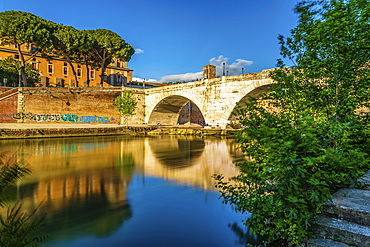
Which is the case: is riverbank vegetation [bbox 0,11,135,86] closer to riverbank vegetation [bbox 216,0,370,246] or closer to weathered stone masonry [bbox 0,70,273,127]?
weathered stone masonry [bbox 0,70,273,127]

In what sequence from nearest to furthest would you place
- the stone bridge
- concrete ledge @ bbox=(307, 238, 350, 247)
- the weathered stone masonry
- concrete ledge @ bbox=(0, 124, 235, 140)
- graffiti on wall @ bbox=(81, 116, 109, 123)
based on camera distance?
concrete ledge @ bbox=(307, 238, 350, 247)
concrete ledge @ bbox=(0, 124, 235, 140)
the stone bridge
the weathered stone masonry
graffiti on wall @ bbox=(81, 116, 109, 123)

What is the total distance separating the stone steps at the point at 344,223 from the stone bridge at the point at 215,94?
17615 millimetres

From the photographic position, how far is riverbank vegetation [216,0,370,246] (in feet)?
10.3

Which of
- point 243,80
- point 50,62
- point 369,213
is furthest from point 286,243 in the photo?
point 50,62

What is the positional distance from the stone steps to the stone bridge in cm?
1762

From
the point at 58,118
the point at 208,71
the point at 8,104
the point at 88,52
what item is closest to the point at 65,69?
the point at 88,52

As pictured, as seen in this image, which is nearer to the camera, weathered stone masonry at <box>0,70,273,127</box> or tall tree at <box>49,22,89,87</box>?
weathered stone masonry at <box>0,70,273,127</box>

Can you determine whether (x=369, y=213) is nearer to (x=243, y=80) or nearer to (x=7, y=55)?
(x=243, y=80)

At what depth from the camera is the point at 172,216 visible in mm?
5527

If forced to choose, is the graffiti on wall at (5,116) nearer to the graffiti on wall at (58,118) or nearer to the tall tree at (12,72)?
the graffiti on wall at (58,118)

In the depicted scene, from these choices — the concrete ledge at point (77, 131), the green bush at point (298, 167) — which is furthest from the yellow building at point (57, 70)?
the green bush at point (298, 167)

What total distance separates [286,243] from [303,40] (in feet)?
14.6

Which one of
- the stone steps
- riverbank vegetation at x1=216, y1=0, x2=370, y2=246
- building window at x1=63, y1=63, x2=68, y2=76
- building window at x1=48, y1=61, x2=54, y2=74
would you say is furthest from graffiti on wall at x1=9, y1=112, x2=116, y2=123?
the stone steps

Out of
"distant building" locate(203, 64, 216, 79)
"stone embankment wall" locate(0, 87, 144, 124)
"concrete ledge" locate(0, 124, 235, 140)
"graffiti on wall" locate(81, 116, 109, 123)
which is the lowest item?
"concrete ledge" locate(0, 124, 235, 140)
